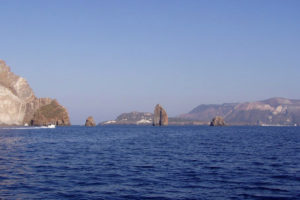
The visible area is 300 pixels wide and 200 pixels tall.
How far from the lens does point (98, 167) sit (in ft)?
123

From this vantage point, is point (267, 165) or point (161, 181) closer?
point (161, 181)

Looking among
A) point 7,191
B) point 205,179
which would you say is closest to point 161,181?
point 205,179

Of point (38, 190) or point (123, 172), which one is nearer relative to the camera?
point (38, 190)

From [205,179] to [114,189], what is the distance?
8.99 metres

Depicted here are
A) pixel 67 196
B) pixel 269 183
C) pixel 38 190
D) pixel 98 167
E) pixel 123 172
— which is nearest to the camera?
pixel 67 196

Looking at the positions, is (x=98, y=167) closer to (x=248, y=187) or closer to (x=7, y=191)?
(x=7, y=191)

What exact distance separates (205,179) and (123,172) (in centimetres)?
880

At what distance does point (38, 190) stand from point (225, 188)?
48.9 feet

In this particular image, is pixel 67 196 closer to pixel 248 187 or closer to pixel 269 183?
pixel 248 187

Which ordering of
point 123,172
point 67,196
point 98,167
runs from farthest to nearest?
point 98,167
point 123,172
point 67,196

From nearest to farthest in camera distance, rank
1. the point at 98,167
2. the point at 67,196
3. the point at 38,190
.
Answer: the point at 67,196 → the point at 38,190 → the point at 98,167

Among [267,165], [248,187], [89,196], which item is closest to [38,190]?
[89,196]

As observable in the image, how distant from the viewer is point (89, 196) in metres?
23.8

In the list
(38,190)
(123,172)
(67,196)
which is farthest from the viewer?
(123,172)
